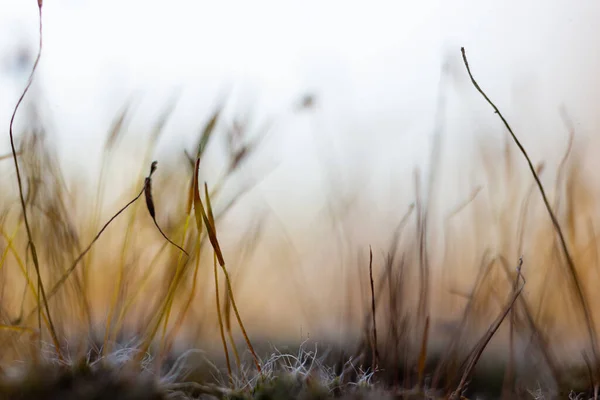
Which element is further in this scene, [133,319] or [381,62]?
[381,62]

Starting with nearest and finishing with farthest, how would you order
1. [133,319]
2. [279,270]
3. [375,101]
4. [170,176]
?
1. [133,319]
2. [170,176]
3. [279,270]
4. [375,101]

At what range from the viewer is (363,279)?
2.96ft

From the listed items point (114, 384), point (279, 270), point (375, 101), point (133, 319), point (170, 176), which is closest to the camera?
point (114, 384)

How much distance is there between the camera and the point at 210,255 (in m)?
0.99

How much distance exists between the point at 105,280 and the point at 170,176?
0.72 ft

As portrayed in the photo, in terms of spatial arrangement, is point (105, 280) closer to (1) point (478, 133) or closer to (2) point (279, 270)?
(2) point (279, 270)

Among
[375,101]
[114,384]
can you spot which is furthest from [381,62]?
[114,384]

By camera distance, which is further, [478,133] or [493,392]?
[478,133]

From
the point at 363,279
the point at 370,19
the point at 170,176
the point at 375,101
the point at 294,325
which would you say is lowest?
the point at 294,325

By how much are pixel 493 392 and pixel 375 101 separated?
0.69m

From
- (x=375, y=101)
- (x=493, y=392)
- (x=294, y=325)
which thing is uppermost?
(x=375, y=101)

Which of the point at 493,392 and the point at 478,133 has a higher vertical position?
the point at 478,133

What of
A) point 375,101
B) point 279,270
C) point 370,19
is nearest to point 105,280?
point 279,270

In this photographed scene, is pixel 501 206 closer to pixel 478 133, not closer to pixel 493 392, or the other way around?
pixel 478 133
